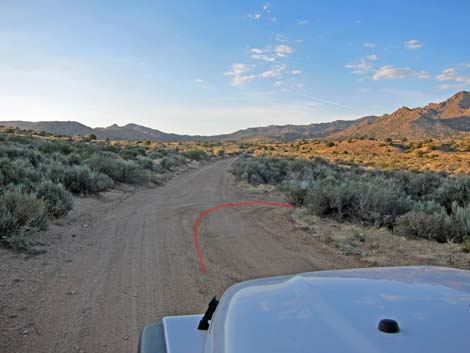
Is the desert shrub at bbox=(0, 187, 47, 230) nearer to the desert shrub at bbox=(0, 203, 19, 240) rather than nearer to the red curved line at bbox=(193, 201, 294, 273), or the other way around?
the desert shrub at bbox=(0, 203, 19, 240)

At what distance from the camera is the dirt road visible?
460 centimetres

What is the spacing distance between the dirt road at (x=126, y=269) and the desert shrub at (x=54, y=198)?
40cm

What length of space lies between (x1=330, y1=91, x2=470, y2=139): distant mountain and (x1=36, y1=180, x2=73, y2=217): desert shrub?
341ft

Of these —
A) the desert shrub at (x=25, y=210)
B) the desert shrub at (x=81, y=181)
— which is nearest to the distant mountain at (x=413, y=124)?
the desert shrub at (x=81, y=181)

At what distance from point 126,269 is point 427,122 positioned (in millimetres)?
133696

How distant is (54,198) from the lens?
1067cm

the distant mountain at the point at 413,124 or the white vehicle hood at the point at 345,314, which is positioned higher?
the distant mountain at the point at 413,124

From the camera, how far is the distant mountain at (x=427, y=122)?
11419 centimetres

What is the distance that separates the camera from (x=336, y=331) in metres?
1.73

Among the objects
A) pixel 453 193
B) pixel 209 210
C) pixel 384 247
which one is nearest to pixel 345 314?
pixel 384 247

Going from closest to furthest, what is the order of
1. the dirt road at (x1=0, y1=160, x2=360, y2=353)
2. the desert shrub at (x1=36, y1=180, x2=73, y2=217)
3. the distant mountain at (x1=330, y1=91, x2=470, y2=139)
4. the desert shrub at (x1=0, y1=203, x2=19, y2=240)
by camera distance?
the dirt road at (x1=0, y1=160, x2=360, y2=353)
the desert shrub at (x1=0, y1=203, x2=19, y2=240)
the desert shrub at (x1=36, y1=180, x2=73, y2=217)
the distant mountain at (x1=330, y1=91, x2=470, y2=139)

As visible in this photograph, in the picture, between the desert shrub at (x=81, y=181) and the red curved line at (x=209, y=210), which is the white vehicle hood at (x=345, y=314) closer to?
the red curved line at (x=209, y=210)

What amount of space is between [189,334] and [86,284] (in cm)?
404

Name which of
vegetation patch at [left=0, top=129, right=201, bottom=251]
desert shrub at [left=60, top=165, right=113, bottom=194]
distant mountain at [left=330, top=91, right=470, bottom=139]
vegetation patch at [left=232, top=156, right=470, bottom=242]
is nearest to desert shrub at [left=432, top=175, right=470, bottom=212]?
vegetation patch at [left=232, top=156, right=470, bottom=242]
